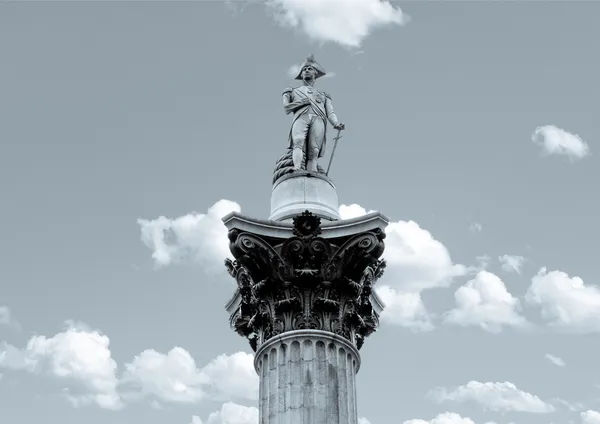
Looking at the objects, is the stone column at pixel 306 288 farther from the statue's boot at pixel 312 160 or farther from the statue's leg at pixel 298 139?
the statue's boot at pixel 312 160

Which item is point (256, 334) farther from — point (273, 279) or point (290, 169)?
point (290, 169)

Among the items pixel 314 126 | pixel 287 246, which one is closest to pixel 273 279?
pixel 287 246

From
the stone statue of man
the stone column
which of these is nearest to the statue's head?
the stone statue of man

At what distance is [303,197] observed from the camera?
28547 mm

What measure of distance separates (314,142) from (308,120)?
70 cm

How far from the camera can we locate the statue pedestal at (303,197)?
28.3m

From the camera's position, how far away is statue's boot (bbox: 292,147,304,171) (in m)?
29.3

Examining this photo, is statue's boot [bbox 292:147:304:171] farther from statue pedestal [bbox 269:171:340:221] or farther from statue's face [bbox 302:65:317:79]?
statue's face [bbox 302:65:317:79]

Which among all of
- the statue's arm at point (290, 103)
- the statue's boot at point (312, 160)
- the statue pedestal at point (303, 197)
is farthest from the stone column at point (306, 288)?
the statue's arm at point (290, 103)

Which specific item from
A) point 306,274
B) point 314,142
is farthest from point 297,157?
point 306,274

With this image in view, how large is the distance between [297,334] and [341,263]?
7.39ft

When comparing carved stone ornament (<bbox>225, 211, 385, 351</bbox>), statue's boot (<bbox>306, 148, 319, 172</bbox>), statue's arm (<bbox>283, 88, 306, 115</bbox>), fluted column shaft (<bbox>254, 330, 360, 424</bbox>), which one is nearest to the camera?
fluted column shaft (<bbox>254, 330, 360, 424</bbox>)

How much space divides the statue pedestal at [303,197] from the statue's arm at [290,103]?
7.50ft

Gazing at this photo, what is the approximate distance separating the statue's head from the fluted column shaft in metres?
9.21
